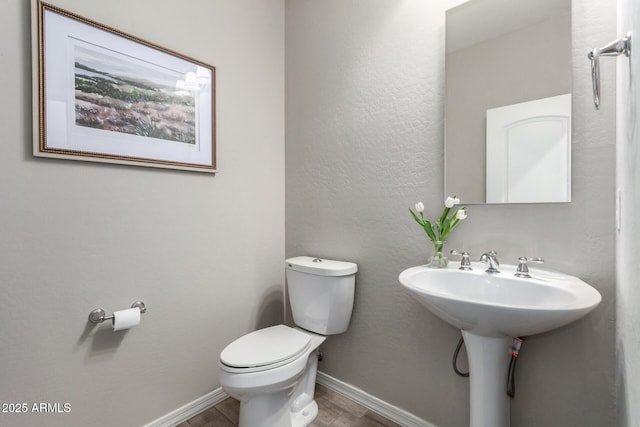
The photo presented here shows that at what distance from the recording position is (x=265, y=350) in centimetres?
133

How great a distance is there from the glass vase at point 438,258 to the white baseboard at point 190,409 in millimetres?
1403

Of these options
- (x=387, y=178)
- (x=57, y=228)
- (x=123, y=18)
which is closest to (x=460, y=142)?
(x=387, y=178)

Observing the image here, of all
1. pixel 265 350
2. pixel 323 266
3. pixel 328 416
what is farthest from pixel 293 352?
pixel 328 416

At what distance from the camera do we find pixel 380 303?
1.60m

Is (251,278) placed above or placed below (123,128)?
below

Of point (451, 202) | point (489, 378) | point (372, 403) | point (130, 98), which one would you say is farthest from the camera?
point (372, 403)

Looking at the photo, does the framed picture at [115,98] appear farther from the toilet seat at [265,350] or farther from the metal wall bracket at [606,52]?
the metal wall bracket at [606,52]

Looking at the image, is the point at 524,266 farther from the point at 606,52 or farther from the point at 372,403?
the point at 372,403

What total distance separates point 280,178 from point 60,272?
49.3 inches

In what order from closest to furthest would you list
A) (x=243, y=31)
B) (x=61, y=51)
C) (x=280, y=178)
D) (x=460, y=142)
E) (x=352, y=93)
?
(x=61, y=51), (x=460, y=142), (x=352, y=93), (x=243, y=31), (x=280, y=178)

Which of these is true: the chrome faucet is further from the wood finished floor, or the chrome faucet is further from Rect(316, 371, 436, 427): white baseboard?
A: the wood finished floor

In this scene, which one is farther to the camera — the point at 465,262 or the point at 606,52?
the point at 465,262

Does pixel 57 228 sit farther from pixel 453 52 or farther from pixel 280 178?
pixel 453 52

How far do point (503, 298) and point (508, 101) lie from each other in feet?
2.59
